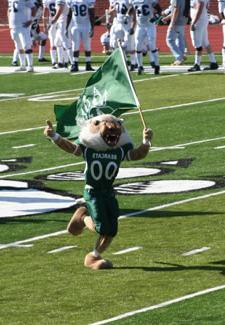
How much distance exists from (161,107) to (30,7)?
7.94m

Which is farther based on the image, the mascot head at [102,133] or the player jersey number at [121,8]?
the player jersey number at [121,8]

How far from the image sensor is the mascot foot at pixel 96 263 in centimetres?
1182

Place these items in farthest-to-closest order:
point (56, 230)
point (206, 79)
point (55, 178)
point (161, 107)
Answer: point (206, 79), point (161, 107), point (55, 178), point (56, 230)

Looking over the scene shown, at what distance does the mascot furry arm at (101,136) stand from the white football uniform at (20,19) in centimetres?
1872

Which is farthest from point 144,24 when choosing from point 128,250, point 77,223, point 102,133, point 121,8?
point 102,133

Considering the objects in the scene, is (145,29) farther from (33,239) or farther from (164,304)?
(164,304)

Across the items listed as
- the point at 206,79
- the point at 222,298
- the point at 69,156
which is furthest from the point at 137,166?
the point at 206,79

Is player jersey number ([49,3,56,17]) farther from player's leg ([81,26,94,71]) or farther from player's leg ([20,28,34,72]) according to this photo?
player's leg ([81,26,94,71])

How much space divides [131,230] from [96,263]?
176 cm

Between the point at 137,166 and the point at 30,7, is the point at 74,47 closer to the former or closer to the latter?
the point at 30,7

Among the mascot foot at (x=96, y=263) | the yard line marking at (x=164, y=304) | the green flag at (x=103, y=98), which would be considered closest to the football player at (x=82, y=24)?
the green flag at (x=103, y=98)

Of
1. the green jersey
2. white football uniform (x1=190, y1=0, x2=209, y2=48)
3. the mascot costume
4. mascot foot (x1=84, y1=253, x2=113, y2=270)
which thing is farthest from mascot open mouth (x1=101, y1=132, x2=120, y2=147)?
white football uniform (x1=190, y1=0, x2=209, y2=48)

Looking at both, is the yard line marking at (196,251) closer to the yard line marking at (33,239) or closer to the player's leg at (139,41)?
the yard line marking at (33,239)

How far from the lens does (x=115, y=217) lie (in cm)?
1191
